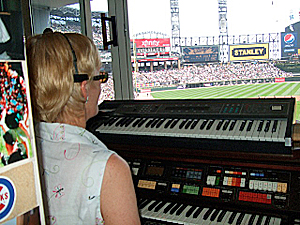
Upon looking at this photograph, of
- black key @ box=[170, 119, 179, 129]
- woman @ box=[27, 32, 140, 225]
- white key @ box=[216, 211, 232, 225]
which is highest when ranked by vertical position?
woman @ box=[27, 32, 140, 225]

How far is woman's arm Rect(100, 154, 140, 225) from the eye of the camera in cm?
106

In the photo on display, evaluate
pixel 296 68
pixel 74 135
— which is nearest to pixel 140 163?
pixel 74 135

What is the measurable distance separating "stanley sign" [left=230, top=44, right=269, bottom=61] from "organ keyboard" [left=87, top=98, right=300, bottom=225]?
A: 1962mm

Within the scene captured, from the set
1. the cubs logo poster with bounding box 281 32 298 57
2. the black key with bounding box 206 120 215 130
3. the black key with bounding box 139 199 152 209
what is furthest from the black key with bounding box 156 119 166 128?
the cubs logo poster with bounding box 281 32 298 57

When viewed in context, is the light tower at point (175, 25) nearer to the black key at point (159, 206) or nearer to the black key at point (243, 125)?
the black key at point (243, 125)

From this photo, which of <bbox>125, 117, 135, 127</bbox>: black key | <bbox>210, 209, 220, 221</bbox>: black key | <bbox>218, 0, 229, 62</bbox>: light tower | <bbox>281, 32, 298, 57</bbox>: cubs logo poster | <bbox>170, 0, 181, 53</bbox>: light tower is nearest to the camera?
<bbox>210, 209, 220, 221</bbox>: black key

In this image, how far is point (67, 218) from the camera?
115 cm

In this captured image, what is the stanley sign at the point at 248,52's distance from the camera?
4.22 m

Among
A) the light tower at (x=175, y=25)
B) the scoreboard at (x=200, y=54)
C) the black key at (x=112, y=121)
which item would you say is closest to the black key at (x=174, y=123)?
the black key at (x=112, y=121)

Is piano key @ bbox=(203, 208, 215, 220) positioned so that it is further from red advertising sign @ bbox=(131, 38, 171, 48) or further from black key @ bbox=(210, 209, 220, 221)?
red advertising sign @ bbox=(131, 38, 171, 48)

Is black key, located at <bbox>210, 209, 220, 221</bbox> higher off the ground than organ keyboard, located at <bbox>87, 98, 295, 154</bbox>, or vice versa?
organ keyboard, located at <bbox>87, 98, 295, 154</bbox>

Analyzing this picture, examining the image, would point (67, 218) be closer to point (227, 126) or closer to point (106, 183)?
point (106, 183)

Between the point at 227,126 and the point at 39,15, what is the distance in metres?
2.29

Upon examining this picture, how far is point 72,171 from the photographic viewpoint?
1132mm
